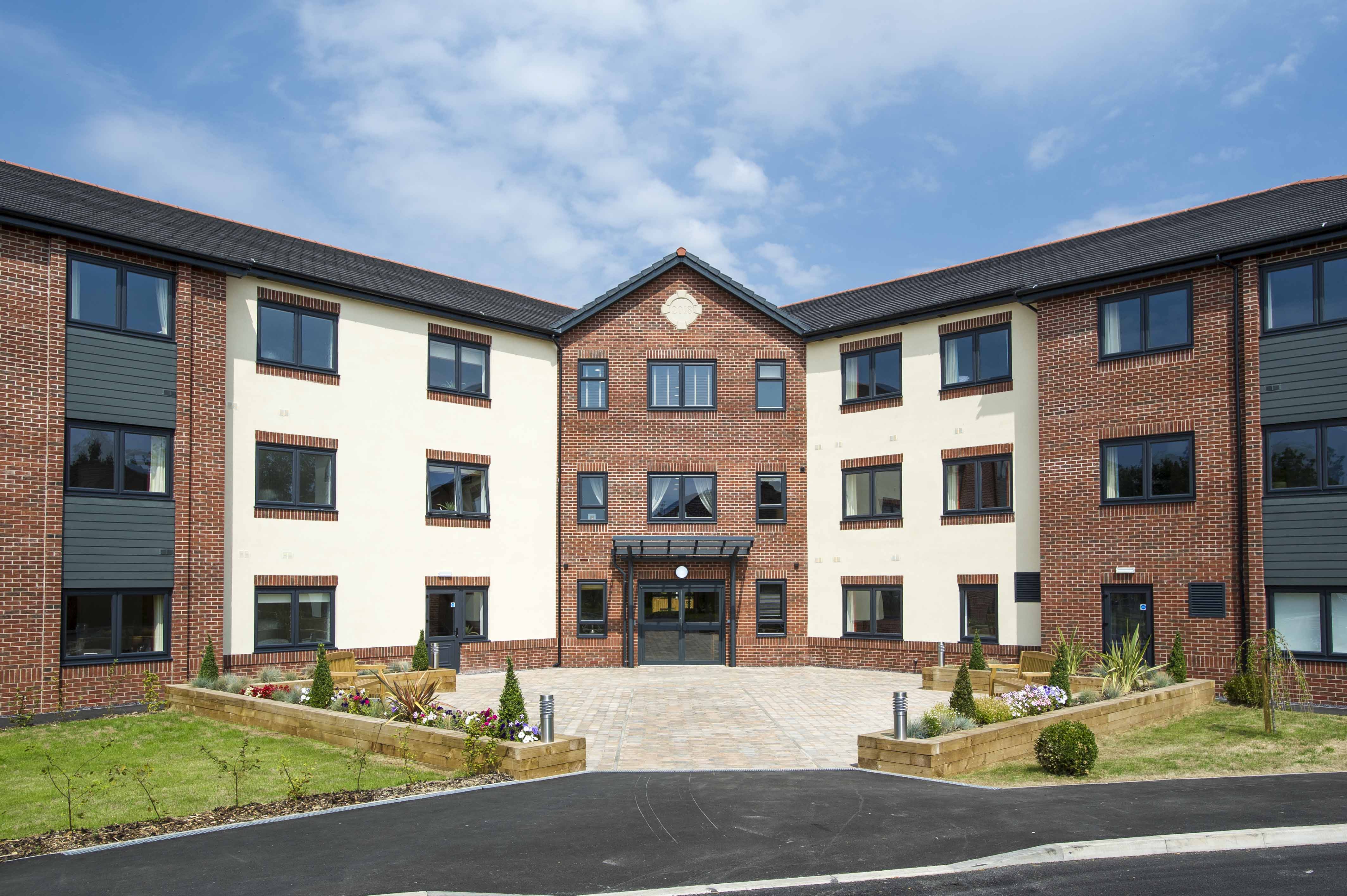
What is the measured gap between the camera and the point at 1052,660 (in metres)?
19.9

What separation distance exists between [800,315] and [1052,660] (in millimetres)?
13505

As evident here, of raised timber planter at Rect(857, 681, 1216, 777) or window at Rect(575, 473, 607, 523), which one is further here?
window at Rect(575, 473, 607, 523)

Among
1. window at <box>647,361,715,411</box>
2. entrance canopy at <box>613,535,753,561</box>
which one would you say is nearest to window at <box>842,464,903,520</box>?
entrance canopy at <box>613,535,753,561</box>

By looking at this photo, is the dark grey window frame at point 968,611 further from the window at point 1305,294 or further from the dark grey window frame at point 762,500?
the window at point 1305,294

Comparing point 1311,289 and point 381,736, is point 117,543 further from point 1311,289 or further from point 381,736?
point 1311,289

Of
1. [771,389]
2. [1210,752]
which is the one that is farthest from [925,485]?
[1210,752]

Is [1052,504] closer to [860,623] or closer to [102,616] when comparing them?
[860,623]

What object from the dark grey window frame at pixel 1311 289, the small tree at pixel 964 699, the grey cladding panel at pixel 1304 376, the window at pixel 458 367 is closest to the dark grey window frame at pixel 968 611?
the grey cladding panel at pixel 1304 376

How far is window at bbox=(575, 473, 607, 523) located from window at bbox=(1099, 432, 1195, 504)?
1233 centimetres

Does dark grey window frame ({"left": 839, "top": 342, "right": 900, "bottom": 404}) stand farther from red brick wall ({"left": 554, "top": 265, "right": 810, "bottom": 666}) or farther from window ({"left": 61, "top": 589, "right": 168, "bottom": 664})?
window ({"left": 61, "top": 589, "right": 168, "bottom": 664})

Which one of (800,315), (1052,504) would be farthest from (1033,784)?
(800,315)

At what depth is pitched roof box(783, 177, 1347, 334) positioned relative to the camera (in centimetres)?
1925

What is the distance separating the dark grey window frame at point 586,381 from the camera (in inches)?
1075

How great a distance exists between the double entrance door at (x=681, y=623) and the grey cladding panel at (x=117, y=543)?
39.1 ft
